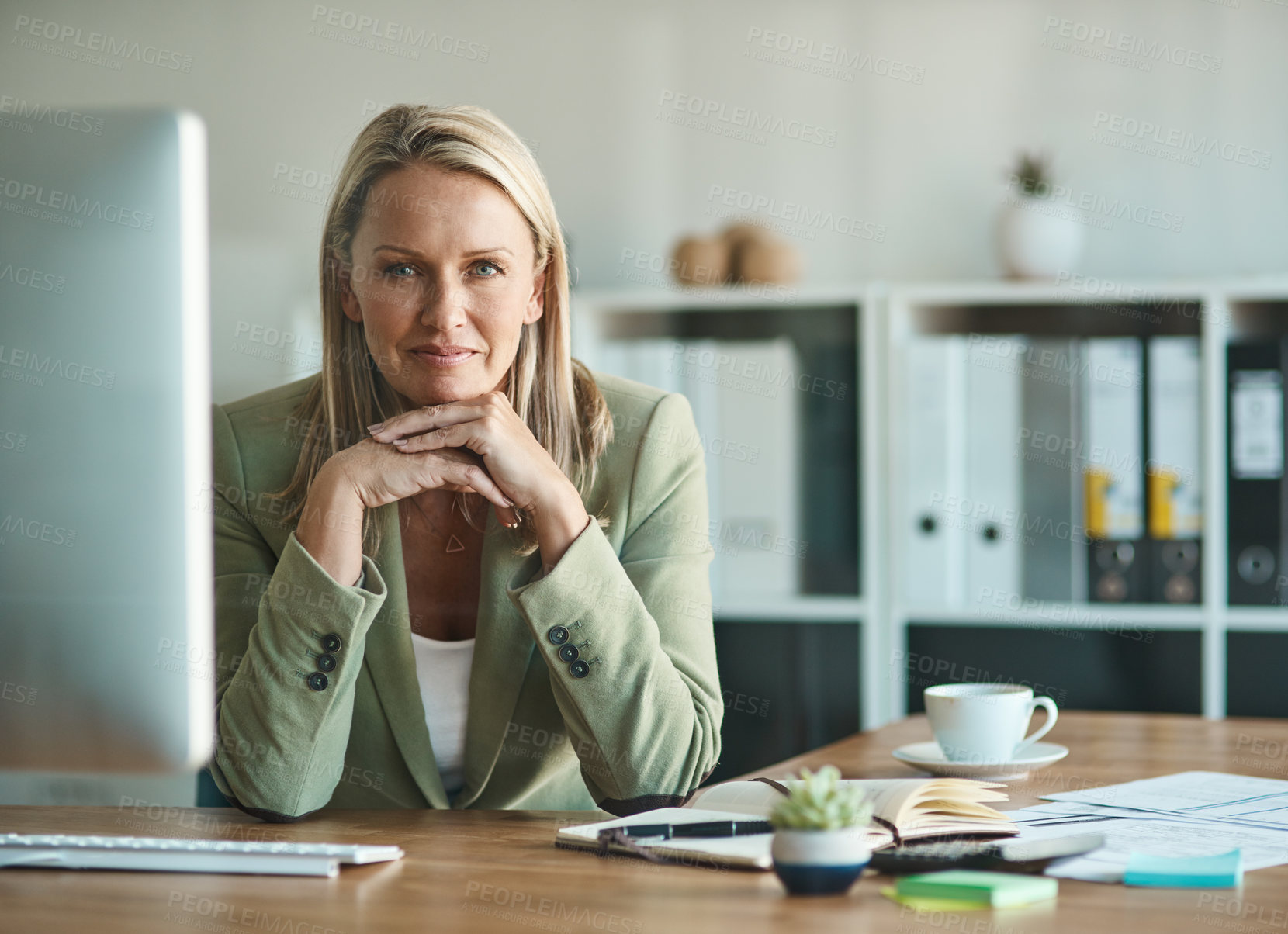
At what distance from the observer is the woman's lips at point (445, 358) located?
4.48 ft

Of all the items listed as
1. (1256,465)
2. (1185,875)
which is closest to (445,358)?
(1185,875)

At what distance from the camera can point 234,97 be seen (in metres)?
3.16

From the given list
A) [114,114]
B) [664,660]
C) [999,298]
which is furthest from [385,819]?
[999,298]

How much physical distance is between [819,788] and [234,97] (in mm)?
2877

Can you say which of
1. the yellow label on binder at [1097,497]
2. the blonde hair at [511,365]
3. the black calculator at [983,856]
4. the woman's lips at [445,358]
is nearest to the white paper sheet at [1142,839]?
the black calculator at [983,856]

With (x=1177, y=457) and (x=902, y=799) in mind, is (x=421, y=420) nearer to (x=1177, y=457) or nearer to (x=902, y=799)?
(x=902, y=799)

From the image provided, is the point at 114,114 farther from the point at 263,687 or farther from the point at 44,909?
the point at 263,687

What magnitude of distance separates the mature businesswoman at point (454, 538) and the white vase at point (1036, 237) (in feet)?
4.26

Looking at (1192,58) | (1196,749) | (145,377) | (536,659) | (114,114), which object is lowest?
(1196,749)

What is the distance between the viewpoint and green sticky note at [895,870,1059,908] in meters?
0.75

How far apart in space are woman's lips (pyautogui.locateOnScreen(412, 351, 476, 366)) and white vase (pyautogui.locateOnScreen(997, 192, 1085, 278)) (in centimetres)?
154

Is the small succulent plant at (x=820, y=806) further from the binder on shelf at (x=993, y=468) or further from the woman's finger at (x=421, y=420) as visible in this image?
the binder on shelf at (x=993, y=468)

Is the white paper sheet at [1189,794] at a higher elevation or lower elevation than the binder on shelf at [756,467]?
lower

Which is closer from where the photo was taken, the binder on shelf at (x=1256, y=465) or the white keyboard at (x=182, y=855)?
the white keyboard at (x=182, y=855)
